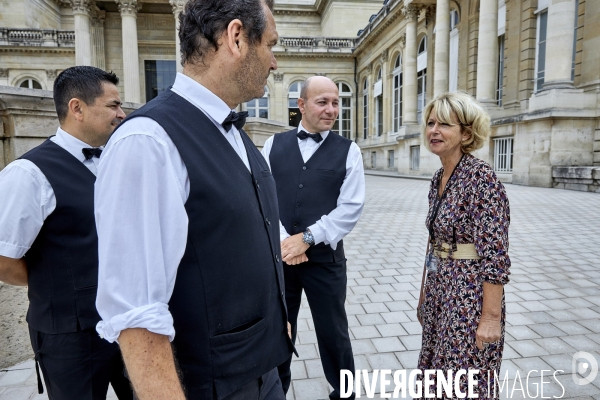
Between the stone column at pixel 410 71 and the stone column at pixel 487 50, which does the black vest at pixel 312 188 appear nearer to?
the stone column at pixel 487 50

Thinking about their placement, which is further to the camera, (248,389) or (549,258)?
(549,258)

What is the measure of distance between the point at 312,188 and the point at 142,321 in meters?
1.84

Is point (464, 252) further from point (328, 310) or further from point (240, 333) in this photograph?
point (240, 333)

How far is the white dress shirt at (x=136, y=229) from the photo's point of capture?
930 millimetres

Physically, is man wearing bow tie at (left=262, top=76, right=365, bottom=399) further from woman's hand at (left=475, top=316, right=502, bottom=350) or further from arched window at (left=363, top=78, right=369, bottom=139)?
arched window at (left=363, top=78, right=369, bottom=139)

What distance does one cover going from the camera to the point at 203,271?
1.07 meters

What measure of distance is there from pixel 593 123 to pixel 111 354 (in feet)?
49.4

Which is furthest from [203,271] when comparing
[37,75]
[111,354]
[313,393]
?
[37,75]

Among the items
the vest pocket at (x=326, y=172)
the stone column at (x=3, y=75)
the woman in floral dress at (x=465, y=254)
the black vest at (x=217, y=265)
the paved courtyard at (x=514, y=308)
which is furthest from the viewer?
the stone column at (x=3, y=75)

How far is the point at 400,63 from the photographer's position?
25266 millimetres

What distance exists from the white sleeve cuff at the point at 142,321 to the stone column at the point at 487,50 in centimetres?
1770

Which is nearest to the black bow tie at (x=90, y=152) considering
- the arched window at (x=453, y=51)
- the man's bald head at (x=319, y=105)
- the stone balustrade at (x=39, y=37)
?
the man's bald head at (x=319, y=105)

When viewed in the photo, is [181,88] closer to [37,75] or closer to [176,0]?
[176,0]

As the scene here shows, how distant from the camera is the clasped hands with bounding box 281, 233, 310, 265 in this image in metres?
2.45
